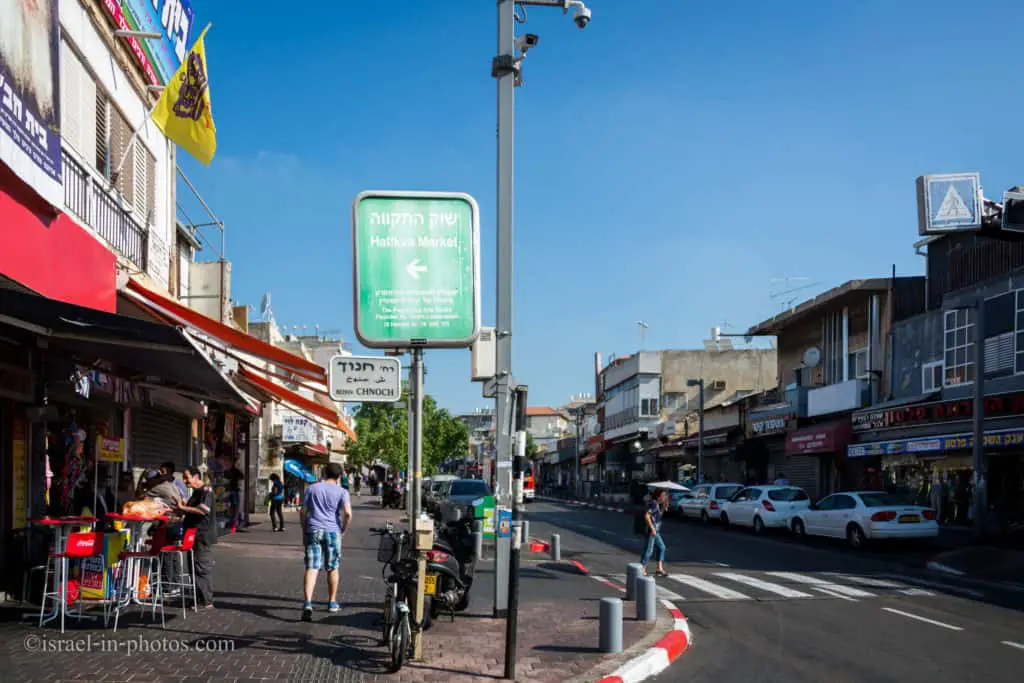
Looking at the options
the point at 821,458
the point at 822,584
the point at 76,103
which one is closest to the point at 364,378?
the point at 76,103

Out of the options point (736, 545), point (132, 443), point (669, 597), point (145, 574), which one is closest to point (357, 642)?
point (145, 574)

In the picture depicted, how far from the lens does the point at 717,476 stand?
2003 inches

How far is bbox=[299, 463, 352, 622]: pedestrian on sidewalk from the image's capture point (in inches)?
396

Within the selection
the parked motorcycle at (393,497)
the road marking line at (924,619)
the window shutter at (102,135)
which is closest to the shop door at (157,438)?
the window shutter at (102,135)

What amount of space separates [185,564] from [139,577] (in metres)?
0.85

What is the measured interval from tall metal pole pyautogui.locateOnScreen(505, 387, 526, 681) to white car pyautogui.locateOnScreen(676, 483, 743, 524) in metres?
24.3

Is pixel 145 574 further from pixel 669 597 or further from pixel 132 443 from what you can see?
pixel 669 597

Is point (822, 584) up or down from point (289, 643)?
down

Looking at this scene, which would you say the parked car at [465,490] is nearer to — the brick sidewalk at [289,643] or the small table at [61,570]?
the brick sidewalk at [289,643]

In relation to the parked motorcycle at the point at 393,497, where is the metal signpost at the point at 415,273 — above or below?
above

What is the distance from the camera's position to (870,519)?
23047 mm

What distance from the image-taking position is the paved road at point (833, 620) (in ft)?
29.0

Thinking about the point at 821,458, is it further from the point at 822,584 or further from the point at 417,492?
the point at 417,492

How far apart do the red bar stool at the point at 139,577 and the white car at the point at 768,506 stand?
21538mm
